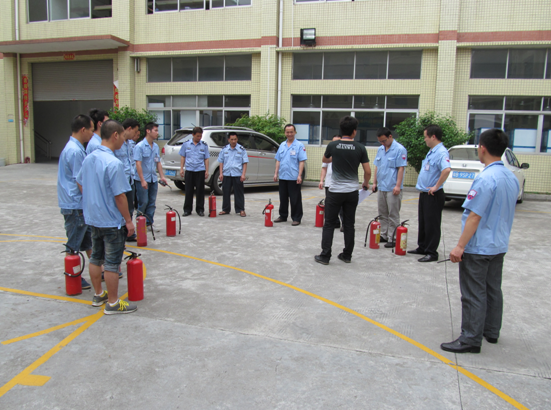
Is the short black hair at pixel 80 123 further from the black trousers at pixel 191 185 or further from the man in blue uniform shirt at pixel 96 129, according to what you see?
the black trousers at pixel 191 185

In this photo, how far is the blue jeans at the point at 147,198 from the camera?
24.0ft

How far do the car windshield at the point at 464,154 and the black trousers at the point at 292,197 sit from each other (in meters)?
4.35

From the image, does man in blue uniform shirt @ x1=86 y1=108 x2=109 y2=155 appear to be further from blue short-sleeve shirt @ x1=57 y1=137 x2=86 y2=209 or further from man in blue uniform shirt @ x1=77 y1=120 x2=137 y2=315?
man in blue uniform shirt @ x1=77 y1=120 x2=137 y2=315

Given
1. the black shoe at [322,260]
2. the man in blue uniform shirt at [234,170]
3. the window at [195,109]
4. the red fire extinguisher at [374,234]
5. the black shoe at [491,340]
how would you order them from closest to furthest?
the black shoe at [491,340] → the black shoe at [322,260] → the red fire extinguisher at [374,234] → the man in blue uniform shirt at [234,170] → the window at [195,109]

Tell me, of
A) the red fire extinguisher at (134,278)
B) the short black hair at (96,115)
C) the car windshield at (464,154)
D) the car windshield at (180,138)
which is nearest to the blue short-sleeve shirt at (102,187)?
the red fire extinguisher at (134,278)

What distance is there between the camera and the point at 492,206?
3.48 meters

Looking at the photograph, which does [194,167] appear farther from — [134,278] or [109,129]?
[109,129]

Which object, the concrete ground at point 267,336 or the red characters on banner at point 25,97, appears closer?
the concrete ground at point 267,336

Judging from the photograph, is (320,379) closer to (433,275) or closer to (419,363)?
Result: (419,363)

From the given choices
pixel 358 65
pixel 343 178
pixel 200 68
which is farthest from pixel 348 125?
pixel 200 68

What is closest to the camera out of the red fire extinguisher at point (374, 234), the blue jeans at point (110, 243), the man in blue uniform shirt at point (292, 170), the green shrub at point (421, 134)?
the blue jeans at point (110, 243)

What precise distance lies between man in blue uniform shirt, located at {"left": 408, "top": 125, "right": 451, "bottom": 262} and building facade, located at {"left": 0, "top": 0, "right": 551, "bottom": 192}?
9297mm

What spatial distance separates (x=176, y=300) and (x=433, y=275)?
324cm

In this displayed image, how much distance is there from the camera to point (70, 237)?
15.7ft
